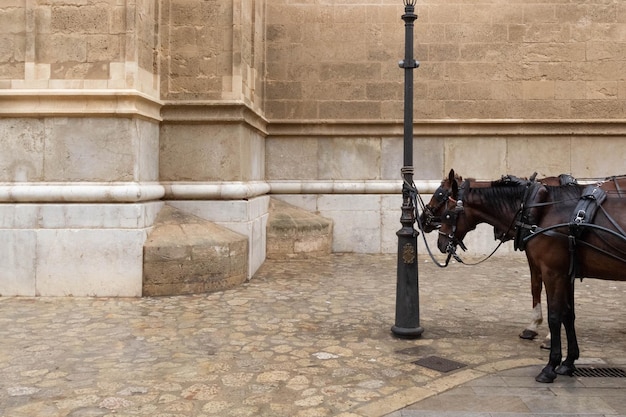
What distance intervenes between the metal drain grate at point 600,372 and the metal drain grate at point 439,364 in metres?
0.90

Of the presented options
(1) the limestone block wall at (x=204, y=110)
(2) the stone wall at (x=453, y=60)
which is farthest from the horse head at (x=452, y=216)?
(2) the stone wall at (x=453, y=60)

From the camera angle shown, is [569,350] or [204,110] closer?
[569,350]

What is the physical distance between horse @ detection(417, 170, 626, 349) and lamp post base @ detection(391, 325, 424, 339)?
37.9 inches

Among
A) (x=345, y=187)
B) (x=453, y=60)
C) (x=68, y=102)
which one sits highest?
(x=453, y=60)

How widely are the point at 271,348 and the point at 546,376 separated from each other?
2.29 metres

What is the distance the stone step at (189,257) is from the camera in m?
7.21

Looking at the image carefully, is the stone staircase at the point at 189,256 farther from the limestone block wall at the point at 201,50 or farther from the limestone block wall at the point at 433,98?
the limestone block wall at the point at 433,98

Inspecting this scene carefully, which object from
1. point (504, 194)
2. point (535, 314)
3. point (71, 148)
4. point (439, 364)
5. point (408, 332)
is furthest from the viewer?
point (71, 148)

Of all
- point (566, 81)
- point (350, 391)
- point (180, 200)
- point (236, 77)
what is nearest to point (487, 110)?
point (566, 81)

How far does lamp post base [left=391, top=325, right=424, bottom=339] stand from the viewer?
541 cm

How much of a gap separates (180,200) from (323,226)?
3196 millimetres

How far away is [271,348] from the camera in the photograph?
509 centimetres

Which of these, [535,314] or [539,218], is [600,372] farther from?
[539,218]

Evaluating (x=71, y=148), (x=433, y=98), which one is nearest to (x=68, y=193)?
(x=71, y=148)
